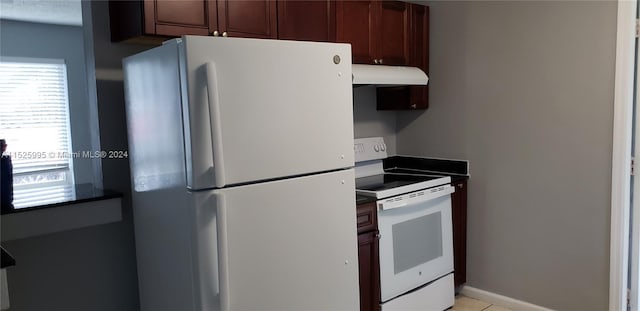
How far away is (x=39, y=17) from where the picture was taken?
15.3 feet

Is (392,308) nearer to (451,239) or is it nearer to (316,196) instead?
(451,239)

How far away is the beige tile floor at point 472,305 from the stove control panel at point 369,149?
112 centimetres

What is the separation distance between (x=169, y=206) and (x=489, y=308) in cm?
225

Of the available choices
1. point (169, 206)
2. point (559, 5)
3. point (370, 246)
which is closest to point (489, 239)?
point (370, 246)

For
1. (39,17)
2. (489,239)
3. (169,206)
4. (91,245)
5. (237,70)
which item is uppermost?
(39,17)

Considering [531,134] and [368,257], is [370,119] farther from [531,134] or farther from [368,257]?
[368,257]

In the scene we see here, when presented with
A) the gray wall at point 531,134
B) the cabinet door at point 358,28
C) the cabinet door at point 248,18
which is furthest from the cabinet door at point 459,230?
the cabinet door at point 248,18

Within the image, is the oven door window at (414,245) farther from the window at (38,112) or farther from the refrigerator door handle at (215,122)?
the window at (38,112)

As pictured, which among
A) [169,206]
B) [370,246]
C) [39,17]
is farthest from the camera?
[39,17]

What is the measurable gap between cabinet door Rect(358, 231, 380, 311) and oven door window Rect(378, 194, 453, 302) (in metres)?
0.05

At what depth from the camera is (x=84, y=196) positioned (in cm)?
219

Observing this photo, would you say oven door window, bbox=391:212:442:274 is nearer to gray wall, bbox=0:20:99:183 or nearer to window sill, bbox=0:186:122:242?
window sill, bbox=0:186:122:242

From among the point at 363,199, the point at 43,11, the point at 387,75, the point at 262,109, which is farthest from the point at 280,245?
the point at 43,11

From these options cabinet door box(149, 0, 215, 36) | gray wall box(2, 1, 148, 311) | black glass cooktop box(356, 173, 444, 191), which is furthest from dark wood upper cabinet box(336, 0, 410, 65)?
gray wall box(2, 1, 148, 311)
